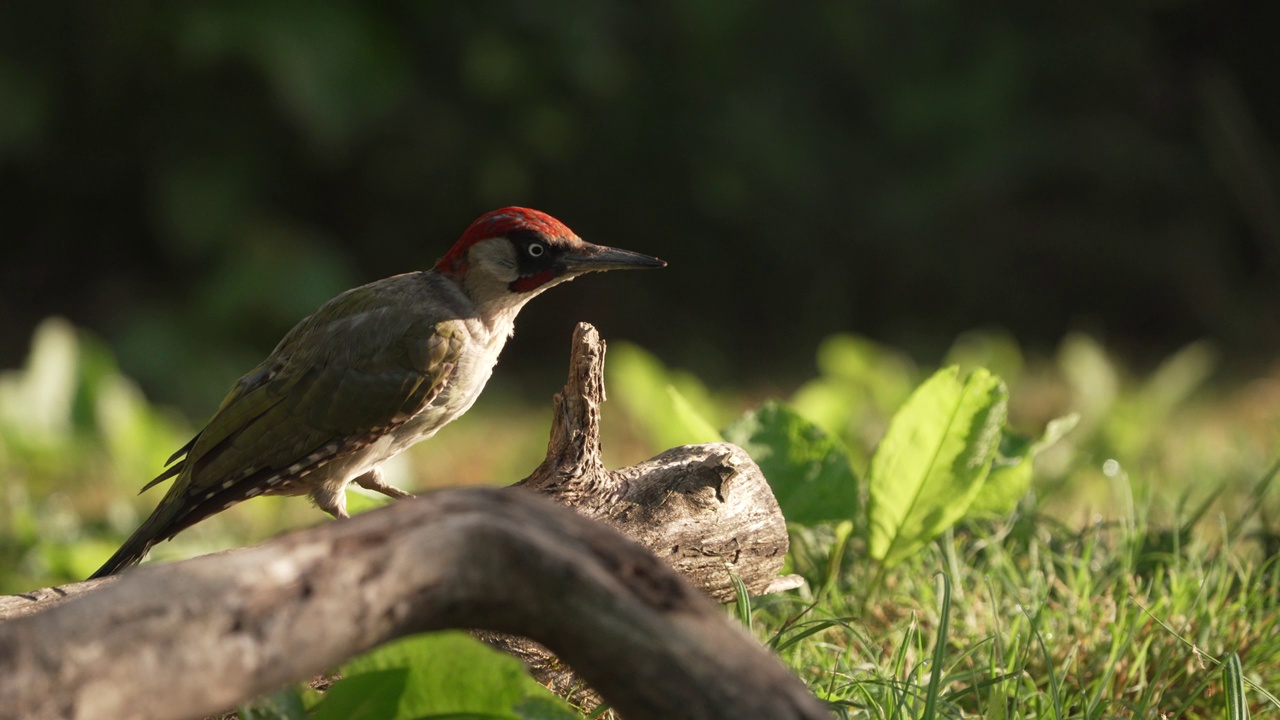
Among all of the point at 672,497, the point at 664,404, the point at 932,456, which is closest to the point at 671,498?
the point at 672,497

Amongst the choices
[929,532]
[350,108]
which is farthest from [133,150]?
[929,532]

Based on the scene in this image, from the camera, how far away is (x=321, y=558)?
47.8 inches

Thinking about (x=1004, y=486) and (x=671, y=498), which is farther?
(x=1004, y=486)

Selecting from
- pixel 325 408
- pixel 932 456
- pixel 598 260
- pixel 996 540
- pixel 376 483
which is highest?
pixel 598 260

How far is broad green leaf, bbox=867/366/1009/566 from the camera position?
8.18ft

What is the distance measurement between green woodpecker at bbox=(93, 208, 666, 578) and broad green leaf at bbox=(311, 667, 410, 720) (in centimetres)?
104

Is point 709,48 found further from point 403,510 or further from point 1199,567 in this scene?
point 403,510

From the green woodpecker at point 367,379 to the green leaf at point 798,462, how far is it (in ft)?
1.36

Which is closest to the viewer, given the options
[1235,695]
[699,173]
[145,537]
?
[1235,695]

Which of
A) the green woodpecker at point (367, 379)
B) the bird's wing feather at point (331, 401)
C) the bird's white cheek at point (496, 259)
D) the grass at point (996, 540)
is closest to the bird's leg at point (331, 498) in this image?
the green woodpecker at point (367, 379)

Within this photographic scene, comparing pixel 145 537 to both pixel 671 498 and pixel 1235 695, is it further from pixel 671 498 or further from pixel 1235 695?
pixel 1235 695

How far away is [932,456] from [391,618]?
1534 mm

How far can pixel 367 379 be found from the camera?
2539mm

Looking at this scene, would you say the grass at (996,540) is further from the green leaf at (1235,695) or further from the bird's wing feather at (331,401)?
the bird's wing feather at (331,401)
